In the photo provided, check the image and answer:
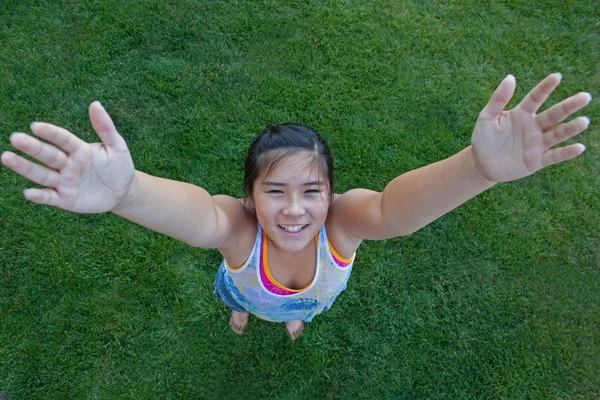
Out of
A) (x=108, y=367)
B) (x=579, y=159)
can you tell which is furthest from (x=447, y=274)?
(x=108, y=367)

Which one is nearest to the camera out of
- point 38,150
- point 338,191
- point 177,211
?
point 38,150

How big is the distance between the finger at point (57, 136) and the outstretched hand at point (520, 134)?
49.4 inches

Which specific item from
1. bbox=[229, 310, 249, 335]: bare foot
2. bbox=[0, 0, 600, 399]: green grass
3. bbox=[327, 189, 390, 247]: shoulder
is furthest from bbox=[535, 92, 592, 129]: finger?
bbox=[229, 310, 249, 335]: bare foot

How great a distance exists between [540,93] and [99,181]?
1.38m

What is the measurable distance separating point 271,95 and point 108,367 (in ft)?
7.90

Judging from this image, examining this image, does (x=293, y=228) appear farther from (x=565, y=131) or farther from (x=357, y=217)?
(x=565, y=131)

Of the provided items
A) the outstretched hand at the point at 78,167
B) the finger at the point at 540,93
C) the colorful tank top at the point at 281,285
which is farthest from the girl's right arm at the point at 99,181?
the finger at the point at 540,93

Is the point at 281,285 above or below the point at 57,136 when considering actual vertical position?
below

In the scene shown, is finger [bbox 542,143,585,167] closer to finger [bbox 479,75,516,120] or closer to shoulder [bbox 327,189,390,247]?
finger [bbox 479,75,516,120]

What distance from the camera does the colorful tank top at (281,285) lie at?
86.6 inches

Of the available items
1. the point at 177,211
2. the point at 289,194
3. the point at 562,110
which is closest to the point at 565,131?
the point at 562,110

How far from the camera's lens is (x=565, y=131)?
1.38 meters

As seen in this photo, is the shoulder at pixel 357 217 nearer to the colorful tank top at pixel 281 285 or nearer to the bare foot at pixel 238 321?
the colorful tank top at pixel 281 285

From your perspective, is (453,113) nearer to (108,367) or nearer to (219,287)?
(219,287)
